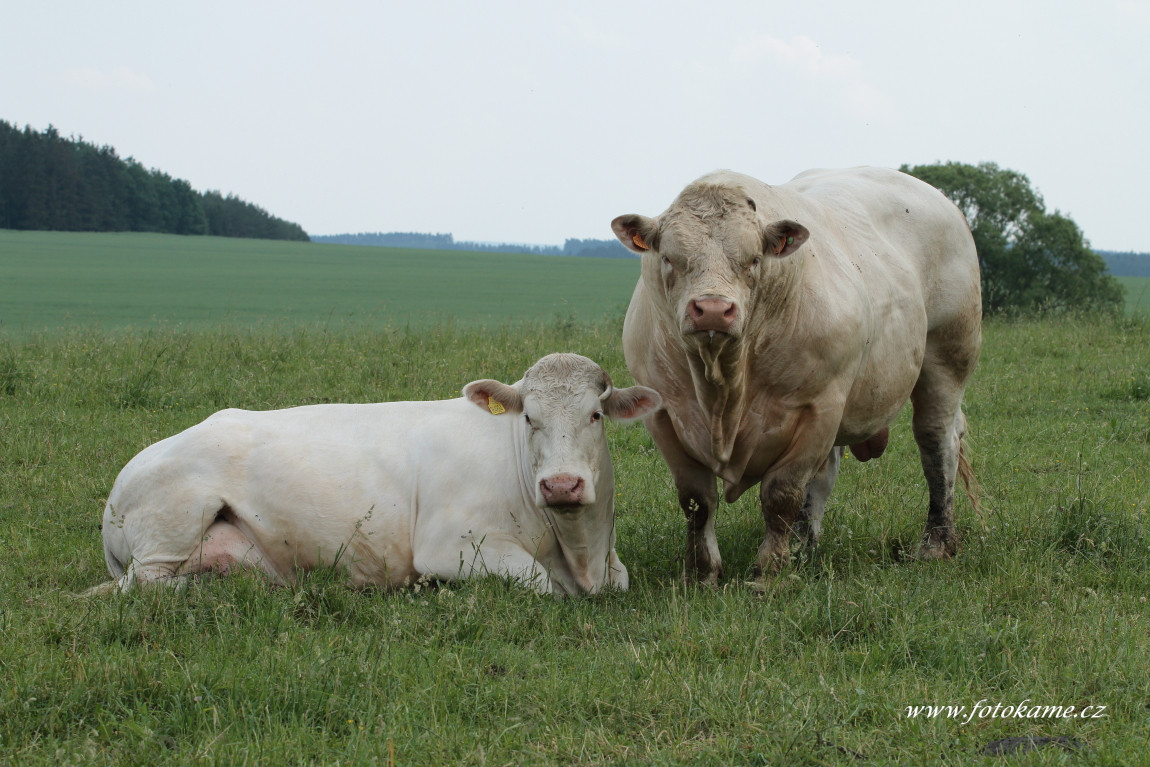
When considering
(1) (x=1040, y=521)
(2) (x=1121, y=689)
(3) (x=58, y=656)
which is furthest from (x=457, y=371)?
(2) (x=1121, y=689)

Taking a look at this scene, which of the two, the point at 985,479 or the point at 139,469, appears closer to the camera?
the point at 139,469

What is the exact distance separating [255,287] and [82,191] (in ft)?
134

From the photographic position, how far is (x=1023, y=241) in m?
30.5

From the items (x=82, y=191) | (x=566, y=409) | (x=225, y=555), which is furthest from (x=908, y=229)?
(x=82, y=191)

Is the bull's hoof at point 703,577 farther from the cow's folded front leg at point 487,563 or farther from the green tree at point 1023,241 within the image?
the green tree at point 1023,241

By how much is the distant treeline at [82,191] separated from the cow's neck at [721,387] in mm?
72134

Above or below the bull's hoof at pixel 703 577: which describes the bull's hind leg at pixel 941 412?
above

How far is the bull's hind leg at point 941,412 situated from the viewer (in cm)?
661

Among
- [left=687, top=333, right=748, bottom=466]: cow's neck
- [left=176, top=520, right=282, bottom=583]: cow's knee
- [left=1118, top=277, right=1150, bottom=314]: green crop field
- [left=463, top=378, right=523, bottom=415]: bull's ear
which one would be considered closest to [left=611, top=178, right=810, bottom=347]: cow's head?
[left=687, top=333, right=748, bottom=466]: cow's neck

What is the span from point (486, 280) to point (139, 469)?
1734 inches

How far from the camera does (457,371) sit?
1104cm

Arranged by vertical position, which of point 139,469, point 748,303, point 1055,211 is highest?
point 1055,211

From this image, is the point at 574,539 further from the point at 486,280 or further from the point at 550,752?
the point at 486,280

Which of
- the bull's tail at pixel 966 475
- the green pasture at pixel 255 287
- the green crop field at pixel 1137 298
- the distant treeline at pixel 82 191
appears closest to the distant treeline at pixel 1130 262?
the green crop field at pixel 1137 298
